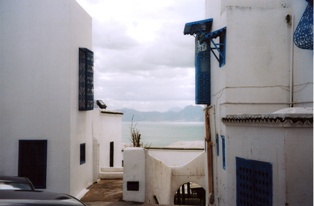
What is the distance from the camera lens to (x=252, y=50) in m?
11.2

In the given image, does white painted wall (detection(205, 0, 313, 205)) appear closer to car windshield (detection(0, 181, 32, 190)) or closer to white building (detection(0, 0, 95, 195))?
white building (detection(0, 0, 95, 195))

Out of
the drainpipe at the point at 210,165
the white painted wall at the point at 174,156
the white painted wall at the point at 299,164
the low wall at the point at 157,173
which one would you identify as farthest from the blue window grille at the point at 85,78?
the white painted wall at the point at 299,164

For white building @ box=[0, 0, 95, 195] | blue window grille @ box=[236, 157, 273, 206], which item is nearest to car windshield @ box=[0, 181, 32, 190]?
blue window grille @ box=[236, 157, 273, 206]

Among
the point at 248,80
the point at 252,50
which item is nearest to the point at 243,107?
the point at 248,80

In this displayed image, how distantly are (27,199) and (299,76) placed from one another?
27.2 ft

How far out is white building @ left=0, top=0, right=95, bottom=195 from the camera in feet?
40.5

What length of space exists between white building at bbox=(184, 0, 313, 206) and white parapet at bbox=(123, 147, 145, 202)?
8.09 ft

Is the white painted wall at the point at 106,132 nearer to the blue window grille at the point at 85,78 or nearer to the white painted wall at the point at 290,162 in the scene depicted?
the blue window grille at the point at 85,78

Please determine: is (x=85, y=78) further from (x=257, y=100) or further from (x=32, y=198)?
(x=32, y=198)

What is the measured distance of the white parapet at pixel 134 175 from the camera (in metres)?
12.6

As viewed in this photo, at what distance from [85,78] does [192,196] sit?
680 inches

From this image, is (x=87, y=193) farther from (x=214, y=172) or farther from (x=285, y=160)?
(x=285, y=160)

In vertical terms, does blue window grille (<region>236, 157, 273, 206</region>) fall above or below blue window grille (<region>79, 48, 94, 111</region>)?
below

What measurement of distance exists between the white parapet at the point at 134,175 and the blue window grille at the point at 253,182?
4137 mm
